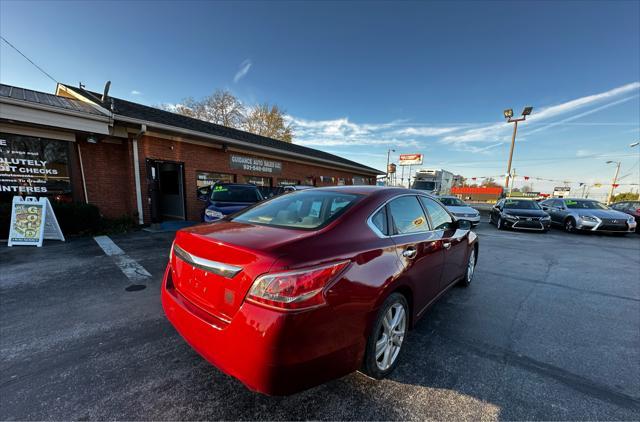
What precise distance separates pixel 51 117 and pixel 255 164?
22.6 ft

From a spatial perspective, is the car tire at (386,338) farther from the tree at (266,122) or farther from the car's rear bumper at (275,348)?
the tree at (266,122)

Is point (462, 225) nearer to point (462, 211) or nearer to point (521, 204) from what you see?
point (462, 211)

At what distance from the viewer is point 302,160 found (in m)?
14.8

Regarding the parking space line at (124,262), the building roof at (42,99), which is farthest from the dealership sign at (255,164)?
the parking space line at (124,262)

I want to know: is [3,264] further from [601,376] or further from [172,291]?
[601,376]

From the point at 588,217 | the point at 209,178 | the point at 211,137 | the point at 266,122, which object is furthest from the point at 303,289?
the point at 266,122

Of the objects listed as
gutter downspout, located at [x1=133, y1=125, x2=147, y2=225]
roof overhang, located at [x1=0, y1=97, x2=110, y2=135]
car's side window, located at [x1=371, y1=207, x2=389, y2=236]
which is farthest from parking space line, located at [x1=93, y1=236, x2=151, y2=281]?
car's side window, located at [x1=371, y1=207, x2=389, y2=236]

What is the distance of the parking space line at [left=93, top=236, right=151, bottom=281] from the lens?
4.14m

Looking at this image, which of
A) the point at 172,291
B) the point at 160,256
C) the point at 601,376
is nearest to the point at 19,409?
the point at 172,291

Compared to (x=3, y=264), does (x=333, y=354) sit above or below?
above

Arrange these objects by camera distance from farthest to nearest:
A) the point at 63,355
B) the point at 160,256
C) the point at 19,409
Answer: the point at 160,256 → the point at 63,355 → the point at 19,409

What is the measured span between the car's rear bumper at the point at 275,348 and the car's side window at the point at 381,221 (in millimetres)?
825

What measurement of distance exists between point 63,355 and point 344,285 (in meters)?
2.60

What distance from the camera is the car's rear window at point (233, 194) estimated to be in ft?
25.6
